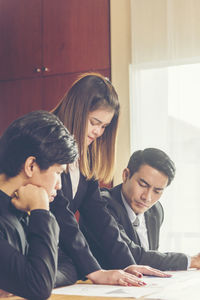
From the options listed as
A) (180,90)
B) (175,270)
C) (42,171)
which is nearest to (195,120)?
(180,90)

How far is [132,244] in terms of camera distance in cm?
217

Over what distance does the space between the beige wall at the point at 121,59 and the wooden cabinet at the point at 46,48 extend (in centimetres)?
6

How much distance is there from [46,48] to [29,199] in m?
3.50

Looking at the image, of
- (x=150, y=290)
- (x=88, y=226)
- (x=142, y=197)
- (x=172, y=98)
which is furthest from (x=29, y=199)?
(x=172, y=98)

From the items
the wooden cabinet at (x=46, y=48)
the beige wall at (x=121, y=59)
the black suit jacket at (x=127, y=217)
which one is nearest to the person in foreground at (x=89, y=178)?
the black suit jacket at (x=127, y=217)

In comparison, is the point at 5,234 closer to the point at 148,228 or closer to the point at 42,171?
the point at 42,171

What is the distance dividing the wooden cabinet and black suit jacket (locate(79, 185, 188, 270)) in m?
2.05

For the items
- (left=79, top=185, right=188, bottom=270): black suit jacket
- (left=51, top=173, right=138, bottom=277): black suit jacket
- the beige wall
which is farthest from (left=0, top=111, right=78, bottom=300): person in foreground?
the beige wall

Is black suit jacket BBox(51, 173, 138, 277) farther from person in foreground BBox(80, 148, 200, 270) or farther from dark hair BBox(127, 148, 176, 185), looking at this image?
dark hair BBox(127, 148, 176, 185)

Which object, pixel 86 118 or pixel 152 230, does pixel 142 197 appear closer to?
pixel 152 230

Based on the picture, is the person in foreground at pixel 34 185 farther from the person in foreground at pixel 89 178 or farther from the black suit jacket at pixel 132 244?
the black suit jacket at pixel 132 244

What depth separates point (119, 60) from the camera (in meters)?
4.37

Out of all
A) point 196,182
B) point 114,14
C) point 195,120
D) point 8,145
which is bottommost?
point 196,182

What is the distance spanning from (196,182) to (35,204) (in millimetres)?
2860
